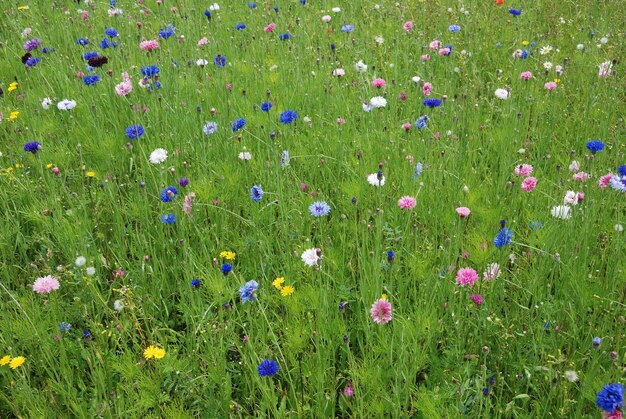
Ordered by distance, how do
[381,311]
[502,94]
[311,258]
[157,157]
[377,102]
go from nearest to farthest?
[381,311], [311,258], [157,157], [377,102], [502,94]

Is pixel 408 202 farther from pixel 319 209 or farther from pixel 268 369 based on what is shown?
pixel 268 369

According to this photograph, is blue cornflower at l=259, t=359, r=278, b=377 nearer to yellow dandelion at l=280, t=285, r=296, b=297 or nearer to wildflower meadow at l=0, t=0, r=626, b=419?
wildflower meadow at l=0, t=0, r=626, b=419

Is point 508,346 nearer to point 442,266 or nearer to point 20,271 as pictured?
point 442,266

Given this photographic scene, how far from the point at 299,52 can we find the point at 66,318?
2.53 metres

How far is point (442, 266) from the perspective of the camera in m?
1.96

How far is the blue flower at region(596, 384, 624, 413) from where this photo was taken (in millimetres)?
1207

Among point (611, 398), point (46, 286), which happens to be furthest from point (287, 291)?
point (611, 398)

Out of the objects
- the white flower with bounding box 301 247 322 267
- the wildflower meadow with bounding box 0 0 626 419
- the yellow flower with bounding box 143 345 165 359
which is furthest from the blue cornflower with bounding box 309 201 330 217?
the yellow flower with bounding box 143 345 165 359

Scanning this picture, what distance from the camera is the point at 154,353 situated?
174cm

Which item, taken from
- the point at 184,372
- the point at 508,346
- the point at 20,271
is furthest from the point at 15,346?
the point at 508,346

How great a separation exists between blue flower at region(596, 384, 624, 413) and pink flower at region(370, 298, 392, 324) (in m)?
0.63

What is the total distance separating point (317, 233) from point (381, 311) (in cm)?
79

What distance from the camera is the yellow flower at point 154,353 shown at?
1707mm

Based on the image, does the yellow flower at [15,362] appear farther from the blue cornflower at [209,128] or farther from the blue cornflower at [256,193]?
the blue cornflower at [209,128]
